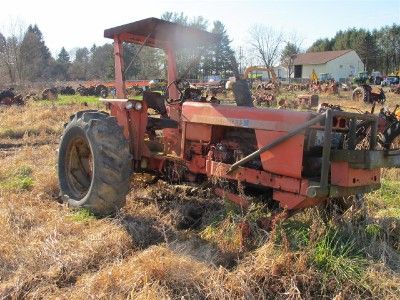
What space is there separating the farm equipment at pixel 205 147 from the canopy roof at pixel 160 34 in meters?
0.01

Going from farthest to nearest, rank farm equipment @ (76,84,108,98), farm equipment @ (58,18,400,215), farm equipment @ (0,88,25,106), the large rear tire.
→ farm equipment @ (76,84,108,98)
farm equipment @ (0,88,25,106)
the large rear tire
farm equipment @ (58,18,400,215)

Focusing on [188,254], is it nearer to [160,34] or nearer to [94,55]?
[160,34]

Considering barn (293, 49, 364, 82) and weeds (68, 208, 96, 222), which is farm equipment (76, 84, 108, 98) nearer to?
weeds (68, 208, 96, 222)

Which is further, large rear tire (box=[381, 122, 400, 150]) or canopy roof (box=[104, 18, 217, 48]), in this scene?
large rear tire (box=[381, 122, 400, 150])

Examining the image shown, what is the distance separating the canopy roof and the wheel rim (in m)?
1.40

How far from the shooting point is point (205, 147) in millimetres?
5180

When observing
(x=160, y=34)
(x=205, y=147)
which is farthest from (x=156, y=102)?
(x=205, y=147)

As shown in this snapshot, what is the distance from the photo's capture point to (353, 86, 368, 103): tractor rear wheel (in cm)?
2631

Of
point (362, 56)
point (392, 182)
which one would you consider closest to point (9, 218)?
point (392, 182)

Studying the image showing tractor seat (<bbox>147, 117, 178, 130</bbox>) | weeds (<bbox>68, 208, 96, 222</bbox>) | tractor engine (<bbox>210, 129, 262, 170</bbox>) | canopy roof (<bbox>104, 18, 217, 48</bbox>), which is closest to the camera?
tractor engine (<bbox>210, 129, 262, 170</bbox>)

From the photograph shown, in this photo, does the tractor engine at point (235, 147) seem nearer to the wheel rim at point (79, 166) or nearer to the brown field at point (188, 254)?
the brown field at point (188, 254)

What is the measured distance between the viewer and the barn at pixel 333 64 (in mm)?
73750

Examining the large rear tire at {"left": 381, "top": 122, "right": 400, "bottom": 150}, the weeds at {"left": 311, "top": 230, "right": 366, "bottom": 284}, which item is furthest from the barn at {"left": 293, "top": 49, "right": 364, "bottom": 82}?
the weeds at {"left": 311, "top": 230, "right": 366, "bottom": 284}

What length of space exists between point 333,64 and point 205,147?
73.0 m
